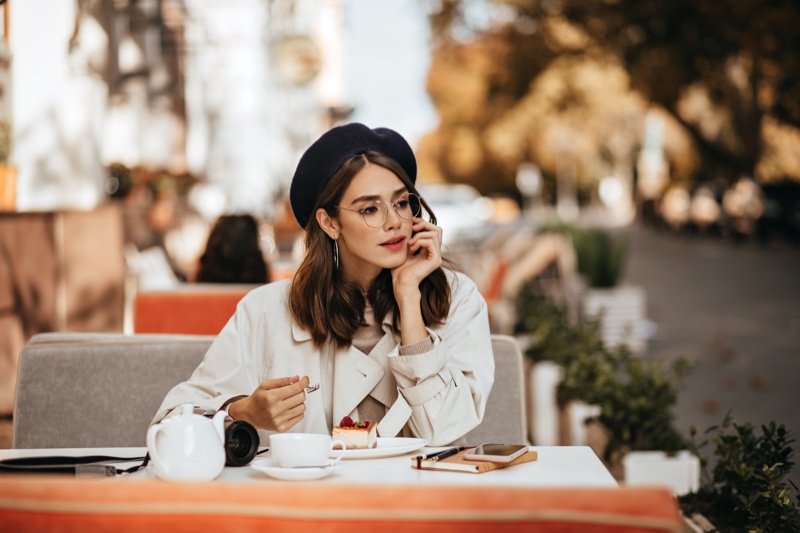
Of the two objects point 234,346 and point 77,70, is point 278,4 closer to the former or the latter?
point 77,70

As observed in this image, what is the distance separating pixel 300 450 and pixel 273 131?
78.8 feet

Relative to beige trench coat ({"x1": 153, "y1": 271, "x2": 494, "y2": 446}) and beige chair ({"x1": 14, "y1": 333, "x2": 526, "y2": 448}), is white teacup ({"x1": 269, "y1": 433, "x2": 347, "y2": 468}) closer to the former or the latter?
beige trench coat ({"x1": 153, "y1": 271, "x2": 494, "y2": 446})

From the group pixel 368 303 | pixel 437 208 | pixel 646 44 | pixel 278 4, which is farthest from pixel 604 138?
pixel 368 303

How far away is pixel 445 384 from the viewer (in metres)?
2.97

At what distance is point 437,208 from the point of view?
32688 millimetres

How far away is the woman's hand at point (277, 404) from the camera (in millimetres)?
2584

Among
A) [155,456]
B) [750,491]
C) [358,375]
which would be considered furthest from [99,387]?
[750,491]

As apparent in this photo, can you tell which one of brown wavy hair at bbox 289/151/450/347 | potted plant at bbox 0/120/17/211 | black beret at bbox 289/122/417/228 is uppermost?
potted plant at bbox 0/120/17/211

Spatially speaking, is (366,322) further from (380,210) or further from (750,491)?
(750,491)

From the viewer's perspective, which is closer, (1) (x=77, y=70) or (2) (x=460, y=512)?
(2) (x=460, y=512)

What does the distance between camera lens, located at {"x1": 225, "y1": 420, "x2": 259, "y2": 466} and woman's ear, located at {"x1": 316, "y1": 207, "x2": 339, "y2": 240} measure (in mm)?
949

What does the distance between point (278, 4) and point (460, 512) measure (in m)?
27.4

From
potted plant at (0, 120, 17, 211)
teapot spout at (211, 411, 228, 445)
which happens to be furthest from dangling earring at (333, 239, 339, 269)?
potted plant at (0, 120, 17, 211)

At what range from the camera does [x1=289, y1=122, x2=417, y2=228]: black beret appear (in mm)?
3250
